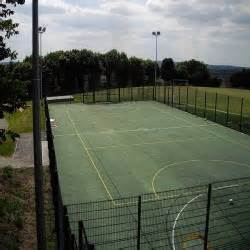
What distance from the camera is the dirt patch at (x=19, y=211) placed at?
11.5 metres

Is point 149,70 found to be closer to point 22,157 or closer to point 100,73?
point 100,73

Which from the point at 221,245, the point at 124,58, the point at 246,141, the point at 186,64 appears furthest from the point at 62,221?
the point at 186,64

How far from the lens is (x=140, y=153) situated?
22359 mm

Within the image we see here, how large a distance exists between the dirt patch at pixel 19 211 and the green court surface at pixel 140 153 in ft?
4.34

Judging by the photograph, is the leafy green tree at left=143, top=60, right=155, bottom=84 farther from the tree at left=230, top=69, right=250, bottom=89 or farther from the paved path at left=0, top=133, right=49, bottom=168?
the paved path at left=0, top=133, right=49, bottom=168

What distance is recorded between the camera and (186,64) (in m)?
89.8

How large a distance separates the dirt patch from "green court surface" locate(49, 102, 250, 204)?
1324 mm

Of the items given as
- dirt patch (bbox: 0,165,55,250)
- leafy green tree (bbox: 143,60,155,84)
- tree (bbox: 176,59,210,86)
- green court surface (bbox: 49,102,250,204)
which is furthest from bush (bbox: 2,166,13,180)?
→ tree (bbox: 176,59,210,86)

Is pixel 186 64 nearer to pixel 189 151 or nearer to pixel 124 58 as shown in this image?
pixel 124 58

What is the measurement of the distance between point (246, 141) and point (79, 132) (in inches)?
428

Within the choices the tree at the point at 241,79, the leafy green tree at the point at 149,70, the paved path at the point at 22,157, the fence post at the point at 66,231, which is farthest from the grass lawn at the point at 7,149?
the tree at the point at 241,79

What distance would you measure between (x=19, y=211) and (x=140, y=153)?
980 centimetres

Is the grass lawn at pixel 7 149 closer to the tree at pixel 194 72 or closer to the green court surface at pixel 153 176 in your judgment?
the green court surface at pixel 153 176

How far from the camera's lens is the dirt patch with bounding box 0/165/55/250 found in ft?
37.9
